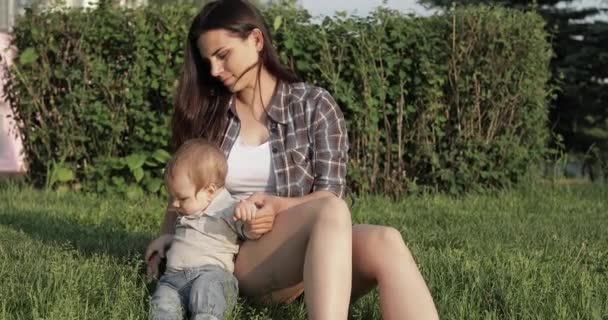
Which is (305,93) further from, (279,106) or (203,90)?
(203,90)

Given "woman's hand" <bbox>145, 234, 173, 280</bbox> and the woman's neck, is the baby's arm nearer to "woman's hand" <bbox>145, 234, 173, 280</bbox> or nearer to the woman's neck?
"woman's hand" <bbox>145, 234, 173, 280</bbox>

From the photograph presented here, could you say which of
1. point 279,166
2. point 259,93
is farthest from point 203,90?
point 279,166

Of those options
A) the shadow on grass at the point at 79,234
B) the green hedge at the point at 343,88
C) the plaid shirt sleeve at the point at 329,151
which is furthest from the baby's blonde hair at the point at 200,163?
the green hedge at the point at 343,88

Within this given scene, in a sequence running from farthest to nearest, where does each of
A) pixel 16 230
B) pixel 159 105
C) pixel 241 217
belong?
pixel 159 105
pixel 16 230
pixel 241 217

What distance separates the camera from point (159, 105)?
764 centimetres

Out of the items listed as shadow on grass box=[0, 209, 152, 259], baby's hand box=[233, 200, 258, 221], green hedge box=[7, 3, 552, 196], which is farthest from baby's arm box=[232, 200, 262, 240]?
green hedge box=[7, 3, 552, 196]

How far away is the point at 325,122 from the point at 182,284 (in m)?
0.83

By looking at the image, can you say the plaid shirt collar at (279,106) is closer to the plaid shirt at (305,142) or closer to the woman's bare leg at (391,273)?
the plaid shirt at (305,142)

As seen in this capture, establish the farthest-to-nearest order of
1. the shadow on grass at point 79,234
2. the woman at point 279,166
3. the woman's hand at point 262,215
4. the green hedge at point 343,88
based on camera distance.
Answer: the green hedge at point 343,88
the shadow on grass at point 79,234
the woman's hand at point 262,215
the woman at point 279,166

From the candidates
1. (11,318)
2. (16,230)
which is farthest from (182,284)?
(16,230)

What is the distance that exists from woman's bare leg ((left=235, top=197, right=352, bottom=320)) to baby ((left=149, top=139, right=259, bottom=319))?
0.26 feet

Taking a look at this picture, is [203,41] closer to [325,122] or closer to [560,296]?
[325,122]

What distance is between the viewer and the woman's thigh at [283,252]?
3.20 m

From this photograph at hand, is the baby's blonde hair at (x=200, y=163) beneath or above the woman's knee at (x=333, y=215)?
above
